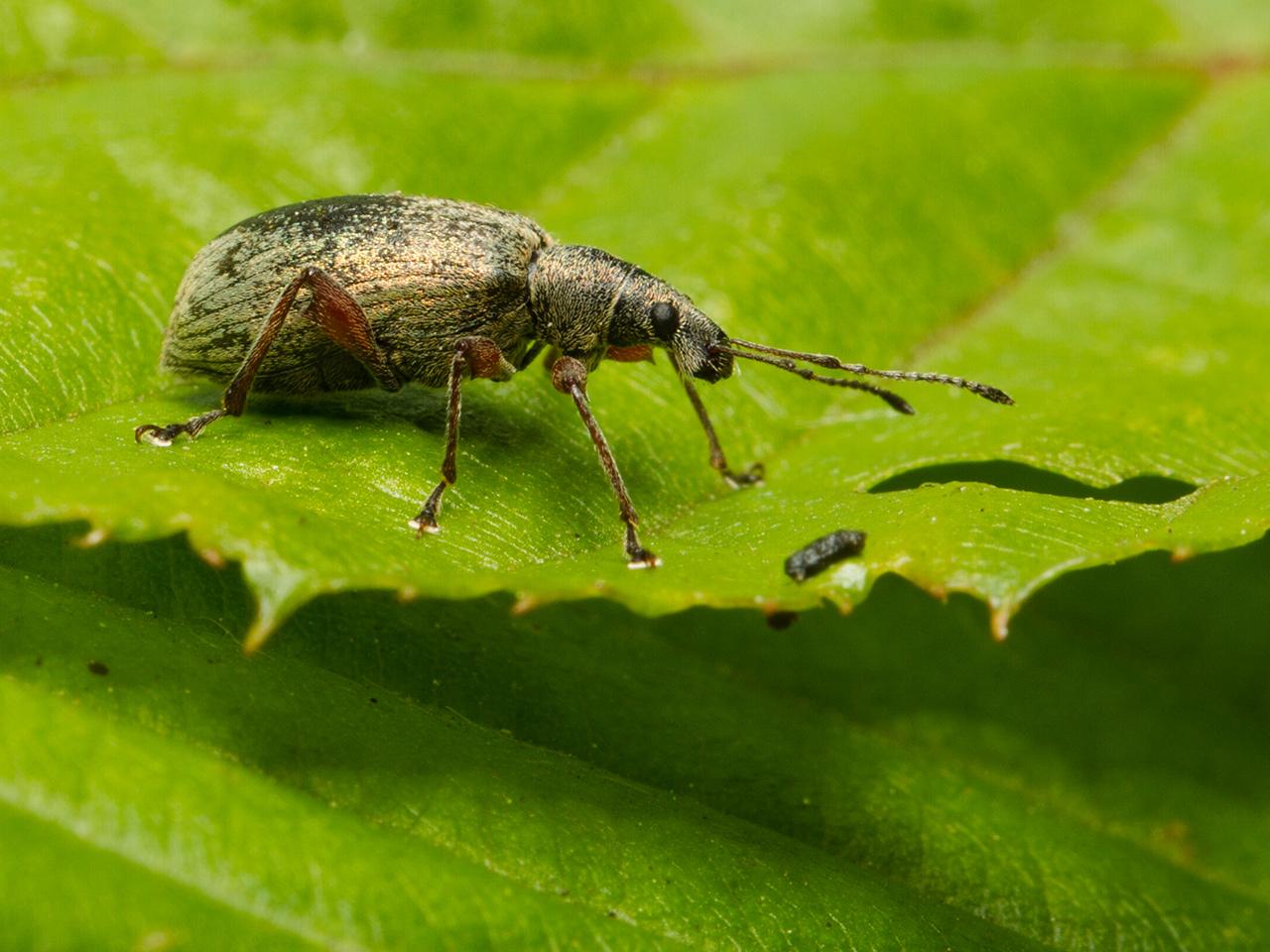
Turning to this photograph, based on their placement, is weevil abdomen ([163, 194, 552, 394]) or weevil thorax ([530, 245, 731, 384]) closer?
weevil abdomen ([163, 194, 552, 394])

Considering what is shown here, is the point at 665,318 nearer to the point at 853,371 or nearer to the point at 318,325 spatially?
the point at 853,371

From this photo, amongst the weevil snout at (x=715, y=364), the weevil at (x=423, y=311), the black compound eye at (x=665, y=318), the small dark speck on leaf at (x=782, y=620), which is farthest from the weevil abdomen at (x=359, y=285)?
the small dark speck on leaf at (x=782, y=620)

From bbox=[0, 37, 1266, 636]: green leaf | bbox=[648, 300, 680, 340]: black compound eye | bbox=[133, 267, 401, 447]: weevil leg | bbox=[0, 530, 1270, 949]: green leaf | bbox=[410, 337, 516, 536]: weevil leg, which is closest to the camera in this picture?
bbox=[0, 530, 1270, 949]: green leaf

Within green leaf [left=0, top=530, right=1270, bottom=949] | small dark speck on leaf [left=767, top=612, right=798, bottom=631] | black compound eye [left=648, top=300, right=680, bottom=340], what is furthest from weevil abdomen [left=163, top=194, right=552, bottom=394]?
small dark speck on leaf [left=767, top=612, right=798, bottom=631]

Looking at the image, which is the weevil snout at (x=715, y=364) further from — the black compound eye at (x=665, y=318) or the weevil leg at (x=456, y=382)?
the weevil leg at (x=456, y=382)

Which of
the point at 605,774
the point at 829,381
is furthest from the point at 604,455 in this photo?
the point at 605,774

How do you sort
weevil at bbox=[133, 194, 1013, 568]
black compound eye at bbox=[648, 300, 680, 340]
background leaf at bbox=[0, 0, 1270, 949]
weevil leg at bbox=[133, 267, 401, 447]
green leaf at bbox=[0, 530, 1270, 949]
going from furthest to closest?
black compound eye at bbox=[648, 300, 680, 340]
weevil at bbox=[133, 194, 1013, 568]
weevil leg at bbox=[133, 267, 401, 447]
background leaf at bbox=[0, 0, 1270, 949]
green leaf at bbox=[0, 530, 1270, 949]

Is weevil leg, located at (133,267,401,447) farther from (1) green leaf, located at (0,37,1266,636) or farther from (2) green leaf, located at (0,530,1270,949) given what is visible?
(2) green leaf, located at (0,530,1270,949)
